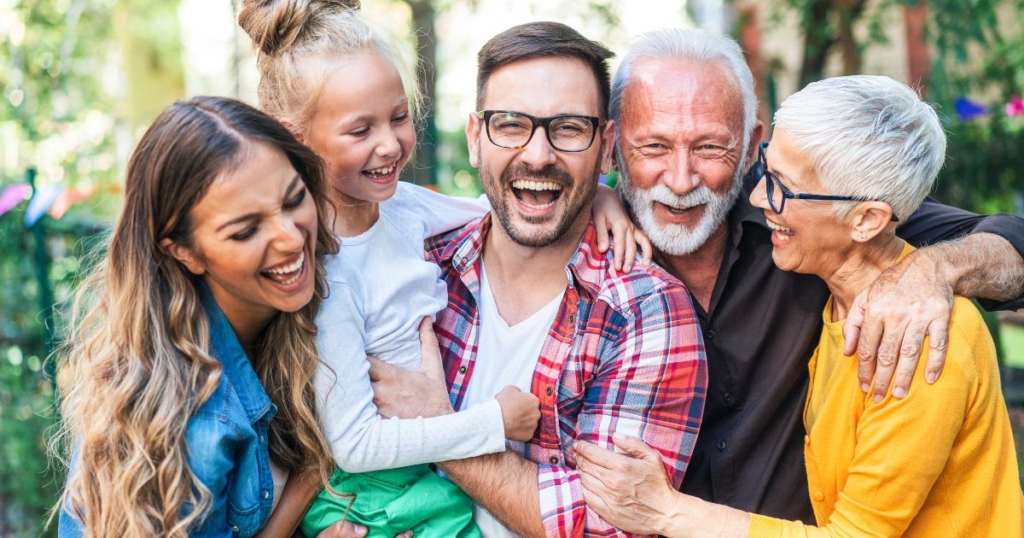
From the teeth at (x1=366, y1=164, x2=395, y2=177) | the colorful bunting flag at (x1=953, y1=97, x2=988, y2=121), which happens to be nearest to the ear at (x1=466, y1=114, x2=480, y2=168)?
the teeth at (x1=366, y1=164, x2=395, y2=177)

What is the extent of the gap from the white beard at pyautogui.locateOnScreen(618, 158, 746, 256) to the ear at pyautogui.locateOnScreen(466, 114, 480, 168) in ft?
1.74

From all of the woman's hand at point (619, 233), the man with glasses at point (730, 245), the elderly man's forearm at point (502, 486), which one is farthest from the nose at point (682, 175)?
the elderly man's forearm at point (502, 486)

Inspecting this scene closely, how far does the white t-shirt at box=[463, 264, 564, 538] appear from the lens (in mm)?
2773

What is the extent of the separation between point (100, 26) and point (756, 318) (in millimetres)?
14000

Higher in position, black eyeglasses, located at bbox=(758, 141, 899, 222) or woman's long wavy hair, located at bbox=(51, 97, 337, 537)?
black eyeglasses, located at bbox=(758, 141, 899, 222)

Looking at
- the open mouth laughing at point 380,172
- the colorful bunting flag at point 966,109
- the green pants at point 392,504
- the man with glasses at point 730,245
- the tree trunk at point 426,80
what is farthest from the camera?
the colorful bunting flag at point 966,109

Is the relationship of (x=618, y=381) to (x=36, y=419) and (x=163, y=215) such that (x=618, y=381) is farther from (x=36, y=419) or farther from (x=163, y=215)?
(x=36, y=419)

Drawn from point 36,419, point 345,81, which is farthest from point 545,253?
point 36,419

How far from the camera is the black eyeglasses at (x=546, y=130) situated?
2.74m

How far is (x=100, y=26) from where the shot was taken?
1412cm

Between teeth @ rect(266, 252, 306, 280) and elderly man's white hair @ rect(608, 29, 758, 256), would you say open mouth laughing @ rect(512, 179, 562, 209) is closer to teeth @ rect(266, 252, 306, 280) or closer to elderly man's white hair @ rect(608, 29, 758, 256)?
elderly man's white hair @ rect(608, 29, 758, 256)

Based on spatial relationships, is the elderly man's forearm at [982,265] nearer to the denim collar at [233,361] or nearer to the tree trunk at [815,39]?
the denim collar at [233,361]

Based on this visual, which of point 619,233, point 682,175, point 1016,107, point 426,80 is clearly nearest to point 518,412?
point 619,233

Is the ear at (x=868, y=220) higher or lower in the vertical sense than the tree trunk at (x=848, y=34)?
lower
